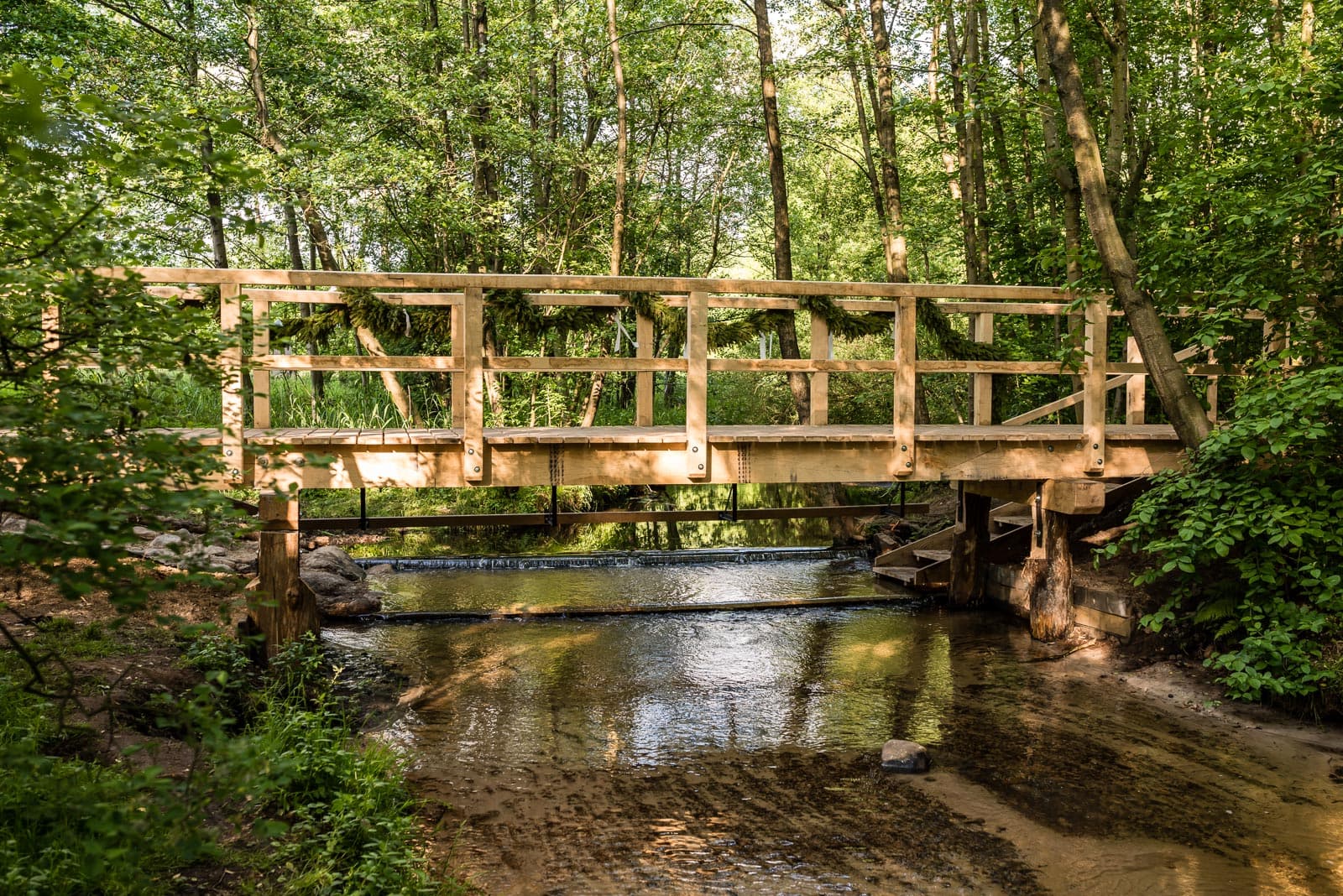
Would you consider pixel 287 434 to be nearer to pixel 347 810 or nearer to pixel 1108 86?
pixel 347 810

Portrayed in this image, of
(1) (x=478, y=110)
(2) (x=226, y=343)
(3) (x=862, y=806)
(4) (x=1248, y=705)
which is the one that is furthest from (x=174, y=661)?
(1) (x=478, y=110)

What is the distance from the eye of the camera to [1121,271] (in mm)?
7516

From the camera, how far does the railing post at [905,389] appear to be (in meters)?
7.69

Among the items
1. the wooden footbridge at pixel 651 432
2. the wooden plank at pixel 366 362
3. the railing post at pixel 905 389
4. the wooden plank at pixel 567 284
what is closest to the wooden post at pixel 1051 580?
the wooden footbridge at pixel 651 432

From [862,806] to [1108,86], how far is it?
1076 centimetres

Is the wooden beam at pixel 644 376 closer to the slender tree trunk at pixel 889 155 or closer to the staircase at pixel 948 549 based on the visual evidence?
the staircase at pixel 948 549

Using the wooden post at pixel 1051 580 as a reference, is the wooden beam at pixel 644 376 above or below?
above

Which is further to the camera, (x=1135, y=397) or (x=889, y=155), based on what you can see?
(x=889, y=155)

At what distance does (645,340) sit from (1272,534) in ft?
17.1

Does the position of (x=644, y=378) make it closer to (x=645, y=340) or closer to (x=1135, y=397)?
(x=645, y=340)

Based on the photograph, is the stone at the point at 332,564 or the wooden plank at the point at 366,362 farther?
the stone at the point at 332,564

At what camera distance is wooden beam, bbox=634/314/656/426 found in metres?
8.49

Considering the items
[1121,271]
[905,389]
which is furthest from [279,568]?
[1121,271]

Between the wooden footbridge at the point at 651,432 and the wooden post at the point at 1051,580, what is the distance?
0.47 metres
